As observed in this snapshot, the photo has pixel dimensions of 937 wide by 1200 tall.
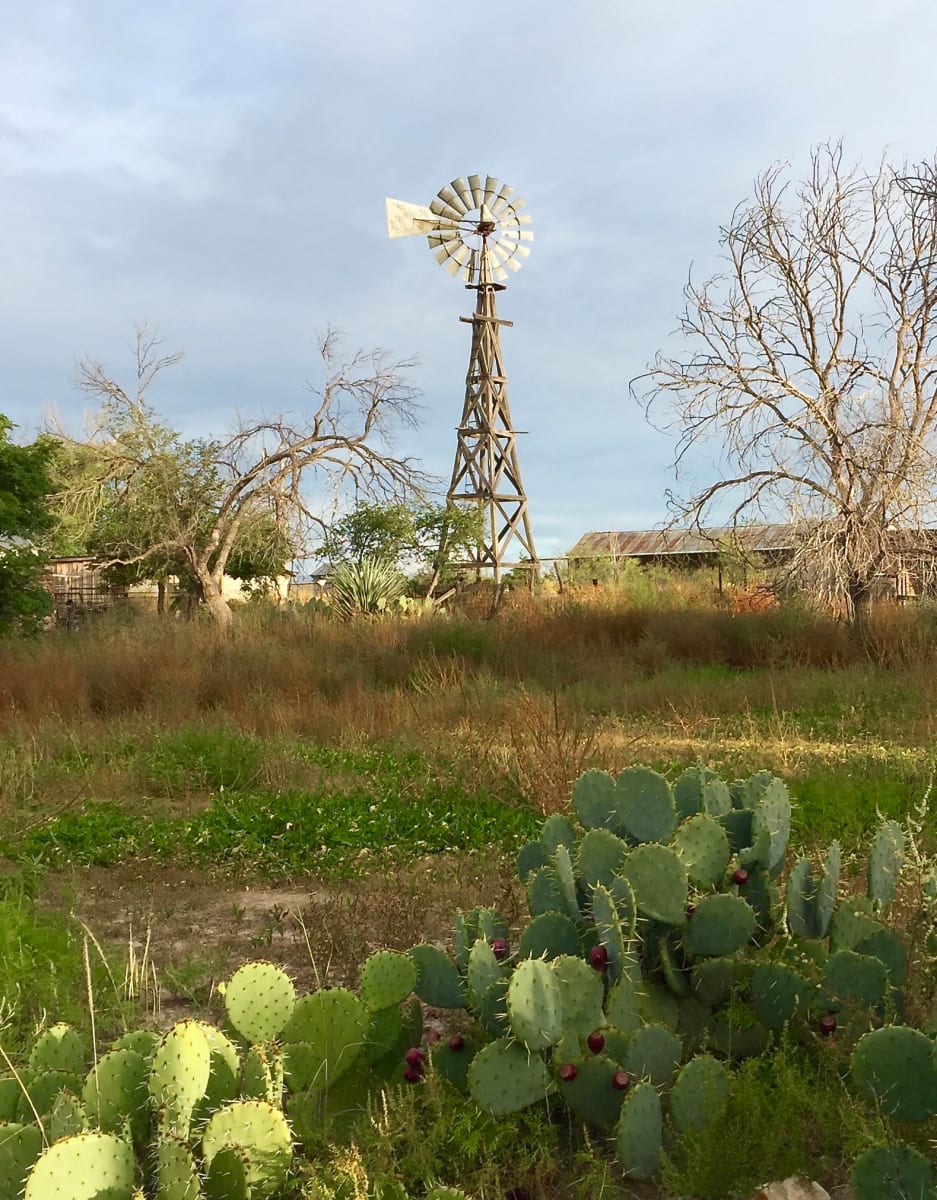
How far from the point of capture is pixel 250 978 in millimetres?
3061

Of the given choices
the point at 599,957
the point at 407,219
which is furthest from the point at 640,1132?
the point at 407,219

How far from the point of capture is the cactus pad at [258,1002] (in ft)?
9.92

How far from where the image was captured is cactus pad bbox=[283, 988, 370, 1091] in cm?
307

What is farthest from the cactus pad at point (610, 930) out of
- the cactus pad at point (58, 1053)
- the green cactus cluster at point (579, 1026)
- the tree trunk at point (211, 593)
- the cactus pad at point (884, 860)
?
the tree trunk at point (211, 593)

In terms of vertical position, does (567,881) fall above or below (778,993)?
above

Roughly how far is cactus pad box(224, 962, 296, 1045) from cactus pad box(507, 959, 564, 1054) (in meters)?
0.67

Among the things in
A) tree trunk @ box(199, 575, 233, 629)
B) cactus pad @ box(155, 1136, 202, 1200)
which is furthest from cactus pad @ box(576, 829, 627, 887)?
tree trunk @ box(199, 575, 233, 629)

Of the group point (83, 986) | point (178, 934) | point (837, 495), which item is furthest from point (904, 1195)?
point (837, 495)

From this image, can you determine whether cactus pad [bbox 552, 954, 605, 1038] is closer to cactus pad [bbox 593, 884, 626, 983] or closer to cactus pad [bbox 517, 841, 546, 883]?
cactus pad [bbox 593, 884, 626, 983]

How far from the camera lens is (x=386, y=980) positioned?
3.29 m

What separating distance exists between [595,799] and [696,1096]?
1.25m

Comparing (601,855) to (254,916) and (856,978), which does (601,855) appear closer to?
(856,978)

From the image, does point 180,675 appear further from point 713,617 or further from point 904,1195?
point 904,1195

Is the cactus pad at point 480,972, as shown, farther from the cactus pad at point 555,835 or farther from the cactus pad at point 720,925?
the cactus pad at point 555,835
